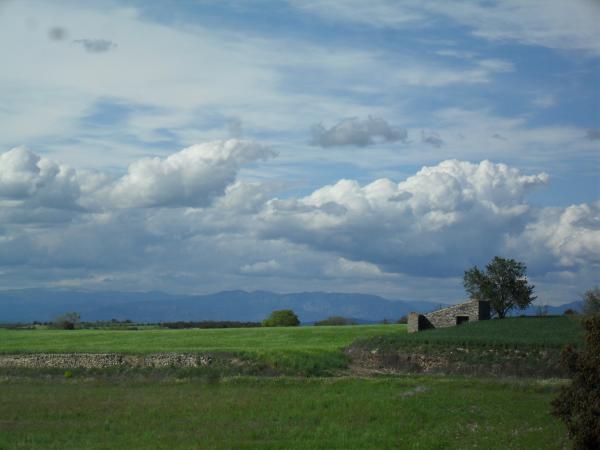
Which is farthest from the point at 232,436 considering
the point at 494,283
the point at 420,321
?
the point at 494,283

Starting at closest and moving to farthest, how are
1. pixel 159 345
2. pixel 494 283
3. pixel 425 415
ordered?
1. pixel 425 415
2. pixel 159 345
3. pixel 494 283

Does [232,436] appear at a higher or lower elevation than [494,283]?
lower

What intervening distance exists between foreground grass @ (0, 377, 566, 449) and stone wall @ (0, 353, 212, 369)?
22.5 feet

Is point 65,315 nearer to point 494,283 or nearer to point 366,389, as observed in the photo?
point 494,283

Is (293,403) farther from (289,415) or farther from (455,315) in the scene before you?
(455,315)

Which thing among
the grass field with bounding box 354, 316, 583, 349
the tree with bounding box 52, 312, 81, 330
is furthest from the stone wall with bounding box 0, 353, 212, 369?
the tree with bounding box 52, 312, 81, 330

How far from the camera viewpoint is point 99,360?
52.5 meters

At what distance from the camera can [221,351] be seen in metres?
52.1

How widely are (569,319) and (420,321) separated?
13765mm

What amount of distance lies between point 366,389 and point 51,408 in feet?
49.3

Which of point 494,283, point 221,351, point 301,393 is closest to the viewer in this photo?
point 301,393

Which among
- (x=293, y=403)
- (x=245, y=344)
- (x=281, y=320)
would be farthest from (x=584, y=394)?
(x=281, y=320)

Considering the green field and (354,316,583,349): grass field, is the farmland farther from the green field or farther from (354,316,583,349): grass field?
the green field

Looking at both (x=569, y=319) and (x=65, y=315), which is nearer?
(x=569, y=319)
